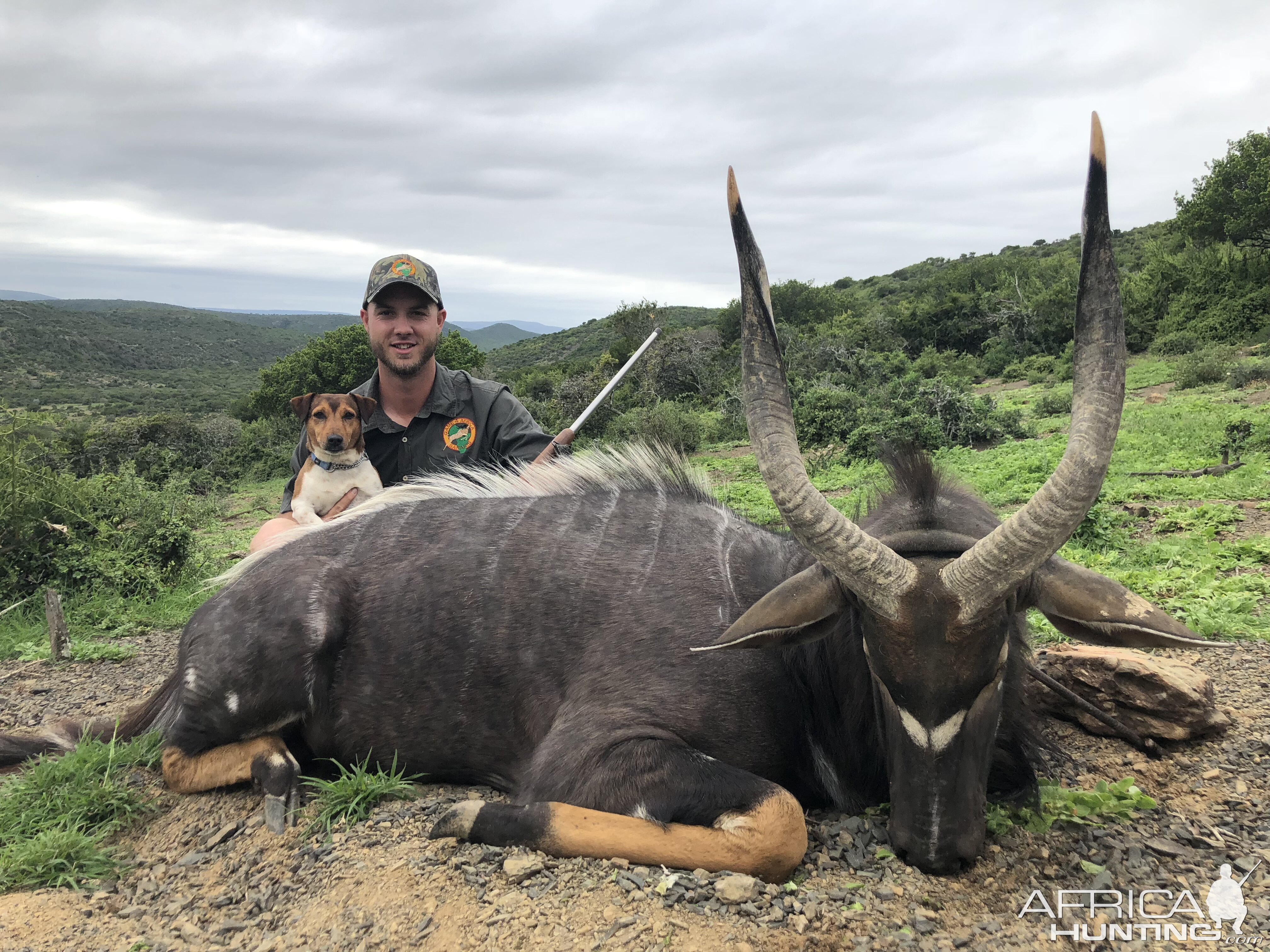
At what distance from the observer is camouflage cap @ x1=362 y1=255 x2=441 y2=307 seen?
20.4 feet

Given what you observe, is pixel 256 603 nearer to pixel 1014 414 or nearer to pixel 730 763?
pixel 730 763

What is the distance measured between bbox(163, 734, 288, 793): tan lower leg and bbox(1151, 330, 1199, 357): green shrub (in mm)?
27649

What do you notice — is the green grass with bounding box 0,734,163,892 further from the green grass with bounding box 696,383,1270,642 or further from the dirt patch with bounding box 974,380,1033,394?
the dirt patch with bounding box 974,380,1033,394

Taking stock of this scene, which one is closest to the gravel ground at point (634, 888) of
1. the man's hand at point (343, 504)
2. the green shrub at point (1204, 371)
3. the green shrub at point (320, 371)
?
the man's hand at point (343, 504)

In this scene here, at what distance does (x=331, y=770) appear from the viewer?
4227 mm

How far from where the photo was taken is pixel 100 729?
468cm

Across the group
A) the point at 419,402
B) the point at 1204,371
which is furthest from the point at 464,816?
the point at 1204,371

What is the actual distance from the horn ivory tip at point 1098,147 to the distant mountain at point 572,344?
4321 centimetres

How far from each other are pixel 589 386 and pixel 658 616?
21.9 metres

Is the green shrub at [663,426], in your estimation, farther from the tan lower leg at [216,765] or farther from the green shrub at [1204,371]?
the tan lower leg at [216,765]

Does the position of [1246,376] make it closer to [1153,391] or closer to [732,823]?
[1153,391]

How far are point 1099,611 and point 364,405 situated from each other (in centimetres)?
501

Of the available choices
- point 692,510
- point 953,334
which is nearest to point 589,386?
point 953,334

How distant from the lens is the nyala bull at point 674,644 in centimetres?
276
